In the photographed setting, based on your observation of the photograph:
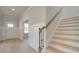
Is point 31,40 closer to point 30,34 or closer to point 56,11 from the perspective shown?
point 30,34

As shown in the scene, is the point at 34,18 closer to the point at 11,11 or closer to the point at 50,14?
the point at 50,14

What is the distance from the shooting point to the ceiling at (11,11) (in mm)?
1574

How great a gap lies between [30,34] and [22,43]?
179 mm

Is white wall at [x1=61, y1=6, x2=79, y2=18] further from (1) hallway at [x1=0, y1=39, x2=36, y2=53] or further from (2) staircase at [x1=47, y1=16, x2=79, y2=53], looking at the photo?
(1) hallway at [x1=0, y1=39, x2=36, y2=53]

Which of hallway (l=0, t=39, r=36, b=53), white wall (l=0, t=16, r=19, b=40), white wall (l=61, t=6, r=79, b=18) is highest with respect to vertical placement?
white wall (l=61, t=6, r=79, b=18)

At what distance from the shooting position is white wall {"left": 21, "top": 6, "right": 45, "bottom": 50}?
160 centimetres

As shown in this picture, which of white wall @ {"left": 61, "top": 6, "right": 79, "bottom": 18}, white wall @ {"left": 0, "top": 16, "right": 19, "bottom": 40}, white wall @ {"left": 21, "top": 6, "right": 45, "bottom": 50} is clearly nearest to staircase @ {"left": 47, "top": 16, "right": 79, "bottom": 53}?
white wall @ {"left": 61, "top": 6, "right": 79, "bottom": 18}

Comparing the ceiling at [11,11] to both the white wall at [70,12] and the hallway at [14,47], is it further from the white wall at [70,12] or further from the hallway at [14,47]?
the white wall at [70,12]

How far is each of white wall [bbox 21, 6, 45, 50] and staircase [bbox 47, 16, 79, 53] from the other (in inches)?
9.0

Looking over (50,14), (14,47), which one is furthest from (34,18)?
(14,47)
